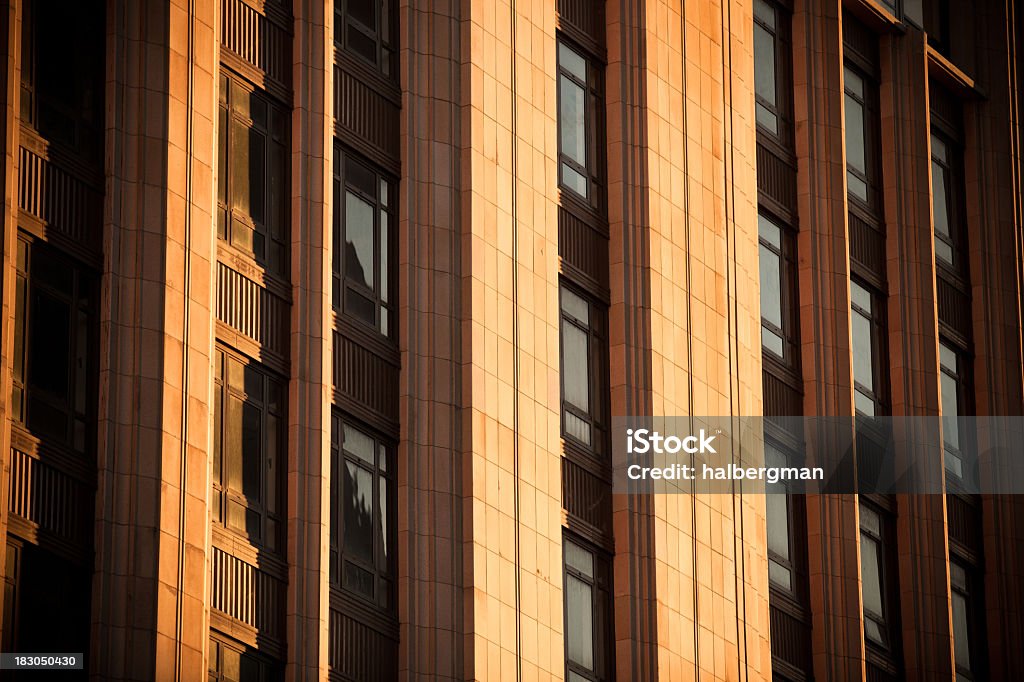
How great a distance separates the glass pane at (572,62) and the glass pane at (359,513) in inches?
389

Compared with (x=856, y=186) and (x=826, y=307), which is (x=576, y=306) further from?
(x=856, y=186)

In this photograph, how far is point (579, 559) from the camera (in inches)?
1417

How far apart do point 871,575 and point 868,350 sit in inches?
206

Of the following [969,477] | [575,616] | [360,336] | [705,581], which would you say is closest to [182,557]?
[360,336]

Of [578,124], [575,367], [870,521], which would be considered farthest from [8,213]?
[870,521]

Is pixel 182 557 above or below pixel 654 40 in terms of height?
below

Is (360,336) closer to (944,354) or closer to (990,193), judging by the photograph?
(944,354)

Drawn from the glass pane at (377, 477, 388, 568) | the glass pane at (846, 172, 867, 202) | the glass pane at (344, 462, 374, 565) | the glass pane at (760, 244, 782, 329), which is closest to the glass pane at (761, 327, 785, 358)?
the glass pane at (760, 244, 782, 329)

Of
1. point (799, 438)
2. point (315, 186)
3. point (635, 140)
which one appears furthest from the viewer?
point (799, 438)

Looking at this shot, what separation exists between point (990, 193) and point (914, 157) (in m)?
4.15

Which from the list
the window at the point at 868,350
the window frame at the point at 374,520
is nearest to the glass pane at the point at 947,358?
the window at the point at 868,350

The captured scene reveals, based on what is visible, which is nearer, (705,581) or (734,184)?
(705,581)

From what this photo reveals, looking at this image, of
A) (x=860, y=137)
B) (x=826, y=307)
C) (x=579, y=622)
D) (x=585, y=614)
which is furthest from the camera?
(x=860, y=137)

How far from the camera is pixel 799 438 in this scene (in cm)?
4253
